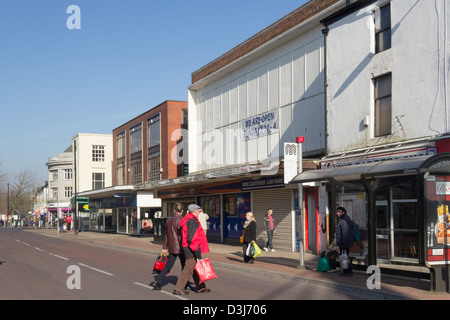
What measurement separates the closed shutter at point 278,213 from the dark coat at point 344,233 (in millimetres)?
8511

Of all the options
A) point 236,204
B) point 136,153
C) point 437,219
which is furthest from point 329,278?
point 136,153

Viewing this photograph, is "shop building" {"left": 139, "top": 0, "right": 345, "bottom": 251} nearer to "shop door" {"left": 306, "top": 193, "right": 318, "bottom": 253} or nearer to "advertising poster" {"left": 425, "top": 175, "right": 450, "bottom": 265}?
"shop door" {"left": 306, "top": 193, "right": 318, "bottom": 253}

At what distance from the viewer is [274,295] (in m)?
10.6

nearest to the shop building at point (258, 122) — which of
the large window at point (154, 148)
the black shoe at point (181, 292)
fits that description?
the large window at point (154, 148)

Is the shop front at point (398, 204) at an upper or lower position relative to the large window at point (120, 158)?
lower

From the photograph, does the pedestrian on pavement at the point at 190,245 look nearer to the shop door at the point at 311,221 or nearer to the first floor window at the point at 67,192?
the shop door at the point at 311,221

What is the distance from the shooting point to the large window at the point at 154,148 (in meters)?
40.3

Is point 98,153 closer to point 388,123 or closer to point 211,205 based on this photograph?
point 211,205

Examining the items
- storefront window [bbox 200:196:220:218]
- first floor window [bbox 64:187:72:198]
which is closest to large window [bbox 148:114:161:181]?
storefront window [bbox 200:196:220:218]

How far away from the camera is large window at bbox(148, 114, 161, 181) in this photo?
4034 centimetres

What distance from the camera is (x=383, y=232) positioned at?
1453 centimetres

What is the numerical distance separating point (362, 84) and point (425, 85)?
2.80m

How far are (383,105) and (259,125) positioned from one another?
10.1 metres
